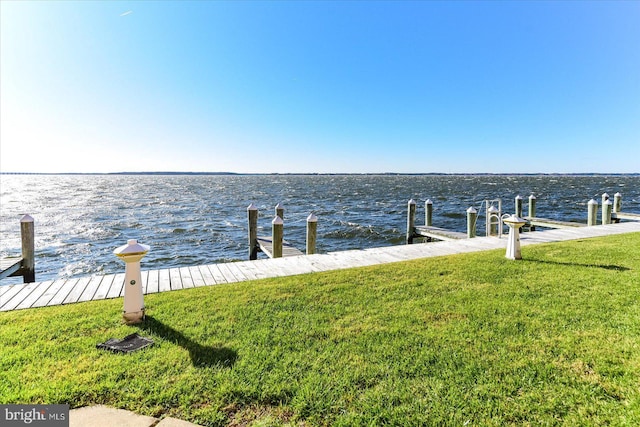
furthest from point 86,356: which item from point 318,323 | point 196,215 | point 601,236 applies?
point 196,215

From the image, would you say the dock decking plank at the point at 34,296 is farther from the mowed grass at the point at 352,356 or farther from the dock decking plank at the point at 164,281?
the dock decking plank at the point at 164,281

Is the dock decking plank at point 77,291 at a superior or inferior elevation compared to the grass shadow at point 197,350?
superior

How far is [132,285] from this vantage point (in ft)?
12.8

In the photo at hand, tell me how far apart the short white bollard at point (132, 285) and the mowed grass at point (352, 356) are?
154mm

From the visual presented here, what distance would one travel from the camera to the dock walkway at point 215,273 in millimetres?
4832

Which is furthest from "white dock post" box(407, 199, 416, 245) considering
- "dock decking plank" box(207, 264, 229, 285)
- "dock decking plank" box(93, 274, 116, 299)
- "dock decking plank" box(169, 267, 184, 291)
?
"dock decking plank" box(93, 274, 116, 299)

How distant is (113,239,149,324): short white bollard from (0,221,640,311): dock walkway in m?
1.20

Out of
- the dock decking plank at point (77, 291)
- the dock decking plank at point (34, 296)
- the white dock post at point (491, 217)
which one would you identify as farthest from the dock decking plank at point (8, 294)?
the white dock post at point (491, 217)

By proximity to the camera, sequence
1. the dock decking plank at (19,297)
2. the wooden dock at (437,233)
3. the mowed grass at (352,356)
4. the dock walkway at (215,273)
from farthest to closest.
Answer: the wooden dock at (437,233) < the dock walkway at (215,273) < the dock decking plank at (19,297) < the mowed grass at (352,356)

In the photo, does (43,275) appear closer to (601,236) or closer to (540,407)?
(540,407)

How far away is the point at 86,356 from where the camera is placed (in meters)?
3.09

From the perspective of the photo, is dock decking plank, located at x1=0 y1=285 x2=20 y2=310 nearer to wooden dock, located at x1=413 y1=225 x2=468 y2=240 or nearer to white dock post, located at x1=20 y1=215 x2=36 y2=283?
white dock post, located at x1=20 y1=215 x2=36 y2=283

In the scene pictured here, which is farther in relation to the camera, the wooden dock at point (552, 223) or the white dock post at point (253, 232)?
the wooden dock at point (552, 223)

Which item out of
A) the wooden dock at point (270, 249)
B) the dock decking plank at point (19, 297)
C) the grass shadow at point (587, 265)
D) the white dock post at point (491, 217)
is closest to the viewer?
the dock decking plank at point (19, 297)
